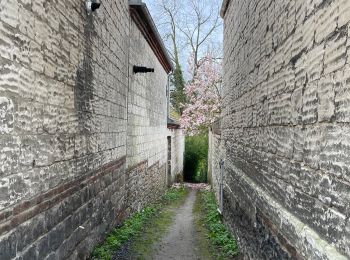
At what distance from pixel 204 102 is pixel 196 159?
20.8ft

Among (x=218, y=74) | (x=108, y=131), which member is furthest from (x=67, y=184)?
(x=218, y=74)

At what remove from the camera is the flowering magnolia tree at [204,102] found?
70.1 ft

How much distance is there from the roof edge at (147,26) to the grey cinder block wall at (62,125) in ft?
0.62

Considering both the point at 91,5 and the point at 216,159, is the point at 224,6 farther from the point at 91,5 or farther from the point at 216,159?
the point at 216,159

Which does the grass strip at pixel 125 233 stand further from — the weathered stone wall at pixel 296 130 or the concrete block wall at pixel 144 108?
the weathered stone wall at pixel 296 130

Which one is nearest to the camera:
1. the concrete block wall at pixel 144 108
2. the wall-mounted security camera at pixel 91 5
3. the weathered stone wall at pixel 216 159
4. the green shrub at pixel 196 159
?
the wall-mounted security camera at pixel 91 5

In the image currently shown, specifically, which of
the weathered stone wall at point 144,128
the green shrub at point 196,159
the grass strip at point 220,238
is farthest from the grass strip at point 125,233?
the green shrub at point 196,159

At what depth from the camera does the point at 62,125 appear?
4297 mm

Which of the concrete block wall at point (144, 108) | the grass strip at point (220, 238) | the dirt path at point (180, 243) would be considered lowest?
the dirt path at point (180, 243)

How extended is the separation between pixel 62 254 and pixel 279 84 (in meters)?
2.70

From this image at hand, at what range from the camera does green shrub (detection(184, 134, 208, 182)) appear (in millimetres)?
26609

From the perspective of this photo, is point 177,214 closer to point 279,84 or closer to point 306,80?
point 279,84

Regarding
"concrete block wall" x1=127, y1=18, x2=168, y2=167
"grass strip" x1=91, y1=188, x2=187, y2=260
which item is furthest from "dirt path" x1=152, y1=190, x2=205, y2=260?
"concrete block wall" x1=127, y1=18, x2=168, y2=167

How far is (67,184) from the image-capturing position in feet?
14.9
